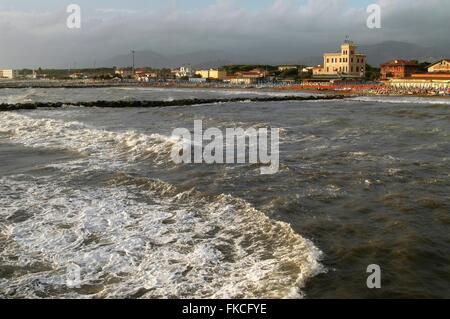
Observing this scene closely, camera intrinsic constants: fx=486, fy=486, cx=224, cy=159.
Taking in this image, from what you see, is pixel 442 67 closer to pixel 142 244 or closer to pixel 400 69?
pixel 400 69

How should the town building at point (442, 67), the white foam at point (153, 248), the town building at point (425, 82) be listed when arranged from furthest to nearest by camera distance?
1. the town building at point (442, 67)
2. the town building at point (425, 82)
3. the white foam at point (153, 248)

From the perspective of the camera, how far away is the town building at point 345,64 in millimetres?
105250

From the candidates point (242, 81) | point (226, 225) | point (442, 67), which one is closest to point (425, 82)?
point (442, 67)

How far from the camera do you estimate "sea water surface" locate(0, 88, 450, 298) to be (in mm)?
6539

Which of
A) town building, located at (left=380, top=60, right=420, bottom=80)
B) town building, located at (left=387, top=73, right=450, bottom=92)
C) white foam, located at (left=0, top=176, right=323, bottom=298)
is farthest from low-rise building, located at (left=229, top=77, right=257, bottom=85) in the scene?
white foam, located at (left=0, top=176, right=323, bottom=298)

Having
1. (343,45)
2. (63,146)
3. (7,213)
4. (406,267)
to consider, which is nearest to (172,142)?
(63,146)

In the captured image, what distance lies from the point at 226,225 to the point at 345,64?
340ft

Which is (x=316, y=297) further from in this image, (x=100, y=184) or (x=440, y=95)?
(x=440, y=95)

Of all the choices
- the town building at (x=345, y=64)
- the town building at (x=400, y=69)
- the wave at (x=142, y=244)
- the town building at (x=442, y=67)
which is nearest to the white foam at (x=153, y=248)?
the wave at (x=142, y=244)

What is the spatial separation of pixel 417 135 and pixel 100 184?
46.9ft

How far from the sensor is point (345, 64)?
106750 mm

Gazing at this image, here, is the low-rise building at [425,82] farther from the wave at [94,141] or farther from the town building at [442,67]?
the wave at [94,141]

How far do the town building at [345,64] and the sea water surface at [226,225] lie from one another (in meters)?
91.9

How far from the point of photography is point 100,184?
12.5m
